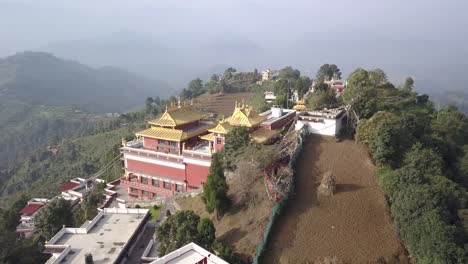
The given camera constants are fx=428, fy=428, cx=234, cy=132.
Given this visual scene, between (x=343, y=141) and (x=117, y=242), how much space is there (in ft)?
51.5

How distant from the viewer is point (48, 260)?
20891 millimetres

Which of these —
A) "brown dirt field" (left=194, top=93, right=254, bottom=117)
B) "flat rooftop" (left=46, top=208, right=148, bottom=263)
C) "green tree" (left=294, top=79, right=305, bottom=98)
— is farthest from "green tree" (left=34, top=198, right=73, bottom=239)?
"brown dirt field" (left=194, top=93, right=254, bottom=117)

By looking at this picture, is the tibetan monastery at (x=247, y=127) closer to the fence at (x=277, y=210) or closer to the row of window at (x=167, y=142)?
the row of window at (x=167, y=142)

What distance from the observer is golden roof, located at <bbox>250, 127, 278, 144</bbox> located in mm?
28469

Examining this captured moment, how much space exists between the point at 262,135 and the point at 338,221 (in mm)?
10068

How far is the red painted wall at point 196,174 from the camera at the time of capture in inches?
1181

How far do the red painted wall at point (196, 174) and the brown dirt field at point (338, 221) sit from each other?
7.47 meters

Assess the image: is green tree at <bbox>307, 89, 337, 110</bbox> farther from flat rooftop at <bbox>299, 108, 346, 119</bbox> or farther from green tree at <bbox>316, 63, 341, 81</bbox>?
green tree at <bbox>316, 63, 341, 81</bbox>

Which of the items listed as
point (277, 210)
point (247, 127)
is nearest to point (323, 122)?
point (247, 127)

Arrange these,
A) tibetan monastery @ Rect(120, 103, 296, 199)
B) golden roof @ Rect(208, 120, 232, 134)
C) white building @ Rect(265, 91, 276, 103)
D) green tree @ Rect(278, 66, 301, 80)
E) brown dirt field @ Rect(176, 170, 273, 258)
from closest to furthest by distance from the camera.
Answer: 1. brown dirt field @ Rect(176, 170, 273, 258)
2. golden roof @ Rect(208, 120, 232, 134)
3. tibetan monastery @ Rect(120, 103, 296, 199)
4. white building @ Rect(265, 91, 276, 103)
5. green tree @ Rect(278, 66, 301, 80)

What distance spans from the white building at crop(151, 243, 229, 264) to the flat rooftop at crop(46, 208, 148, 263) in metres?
4.28

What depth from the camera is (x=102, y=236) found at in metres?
23.2

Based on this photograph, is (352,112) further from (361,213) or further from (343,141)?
(361,213)

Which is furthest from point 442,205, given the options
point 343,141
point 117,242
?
point 117,242
